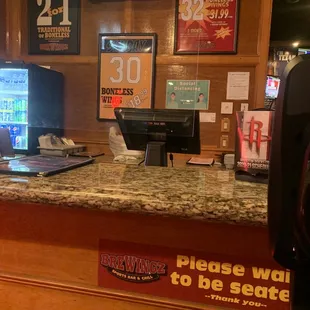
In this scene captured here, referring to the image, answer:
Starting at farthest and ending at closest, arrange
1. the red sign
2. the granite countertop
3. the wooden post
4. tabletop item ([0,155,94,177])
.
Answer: the wooden post
tabletop item ([0,155,94,177])
the red sign
the granite countertop

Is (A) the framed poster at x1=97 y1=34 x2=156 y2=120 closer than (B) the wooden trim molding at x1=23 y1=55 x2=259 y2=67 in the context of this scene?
No

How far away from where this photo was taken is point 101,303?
912 millimetres

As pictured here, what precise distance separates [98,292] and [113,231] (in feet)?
0.59

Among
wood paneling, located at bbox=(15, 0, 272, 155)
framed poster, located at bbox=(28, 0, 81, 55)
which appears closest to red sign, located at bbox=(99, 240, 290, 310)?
wood paneling, located at bbox=(15, 0, 272, 155)

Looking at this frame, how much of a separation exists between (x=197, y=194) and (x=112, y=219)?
0.84 ft

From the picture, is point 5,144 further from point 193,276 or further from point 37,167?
point 193,276

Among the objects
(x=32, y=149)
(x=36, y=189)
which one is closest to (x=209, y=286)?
(x=36, y=189)

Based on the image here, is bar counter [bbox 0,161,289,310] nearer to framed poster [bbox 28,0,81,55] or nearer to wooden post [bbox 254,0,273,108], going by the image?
wooden post [bbox 254,0,273,108]

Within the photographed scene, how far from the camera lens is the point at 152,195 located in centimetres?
78

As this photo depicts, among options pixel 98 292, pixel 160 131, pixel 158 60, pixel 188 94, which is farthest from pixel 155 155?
pixel 158 60

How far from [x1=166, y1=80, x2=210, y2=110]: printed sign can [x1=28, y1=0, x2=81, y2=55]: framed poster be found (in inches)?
36.7

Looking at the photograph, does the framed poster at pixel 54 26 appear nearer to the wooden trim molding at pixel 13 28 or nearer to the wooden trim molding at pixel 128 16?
the wooden trim molding at pixel 13 28

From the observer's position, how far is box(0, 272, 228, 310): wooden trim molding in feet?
2.85

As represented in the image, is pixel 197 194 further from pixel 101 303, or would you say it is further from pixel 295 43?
pixel 295 43
